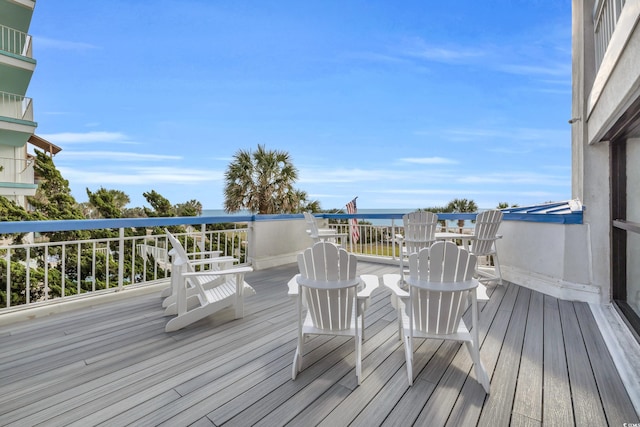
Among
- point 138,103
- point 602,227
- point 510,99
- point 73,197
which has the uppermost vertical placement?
point 138,103

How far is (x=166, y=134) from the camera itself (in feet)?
59.8

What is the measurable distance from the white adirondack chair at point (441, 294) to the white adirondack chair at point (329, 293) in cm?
34

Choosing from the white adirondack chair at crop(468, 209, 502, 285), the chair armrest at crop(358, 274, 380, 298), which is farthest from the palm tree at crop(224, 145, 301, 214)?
the chair armrest at crop(358, 274, 380, 298)

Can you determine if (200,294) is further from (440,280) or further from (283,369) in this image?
(440,280)

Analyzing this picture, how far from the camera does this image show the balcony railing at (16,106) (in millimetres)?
10133

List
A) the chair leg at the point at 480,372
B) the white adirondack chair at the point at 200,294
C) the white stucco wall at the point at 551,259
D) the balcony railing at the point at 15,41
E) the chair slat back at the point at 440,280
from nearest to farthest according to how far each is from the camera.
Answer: the chair leg at the point at 480,372 < the chair slat back at the point at 440,280 < the white adirondack chair at the point at 200,294 < the white stucco wall at the point at 551,259 < the balcony railing at the point at 15,41

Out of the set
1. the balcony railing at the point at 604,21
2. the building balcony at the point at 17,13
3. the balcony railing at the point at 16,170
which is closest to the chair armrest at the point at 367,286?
the balcony railing at the point at 604,21

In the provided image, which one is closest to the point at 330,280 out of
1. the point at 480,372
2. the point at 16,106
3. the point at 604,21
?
the point at 480,372

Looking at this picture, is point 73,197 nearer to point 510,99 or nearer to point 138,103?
point 138,103

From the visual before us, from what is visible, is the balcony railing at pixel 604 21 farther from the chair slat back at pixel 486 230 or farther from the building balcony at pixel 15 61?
the building balcony at pixel 15 61

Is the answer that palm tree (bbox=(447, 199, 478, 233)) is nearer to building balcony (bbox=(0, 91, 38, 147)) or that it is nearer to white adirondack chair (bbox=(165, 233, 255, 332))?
white adirondack chair (bbox=(165, 233, 255, 332))

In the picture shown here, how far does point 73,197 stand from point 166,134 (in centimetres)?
823

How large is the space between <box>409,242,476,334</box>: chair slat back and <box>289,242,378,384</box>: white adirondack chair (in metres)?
0.37

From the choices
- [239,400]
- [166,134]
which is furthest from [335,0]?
[166,134]
